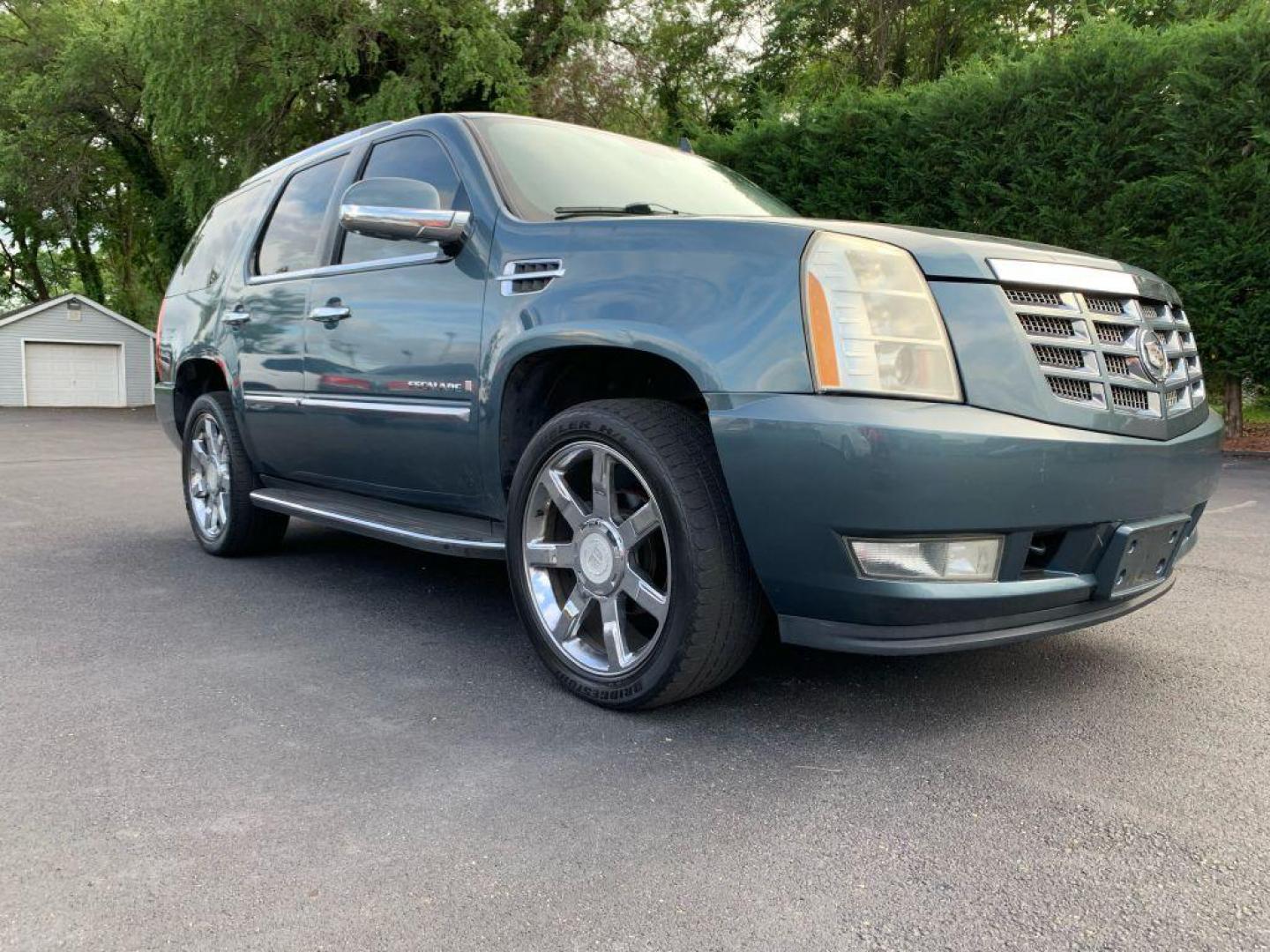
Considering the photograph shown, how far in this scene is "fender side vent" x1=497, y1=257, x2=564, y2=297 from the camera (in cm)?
302

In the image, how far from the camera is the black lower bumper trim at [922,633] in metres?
2.43

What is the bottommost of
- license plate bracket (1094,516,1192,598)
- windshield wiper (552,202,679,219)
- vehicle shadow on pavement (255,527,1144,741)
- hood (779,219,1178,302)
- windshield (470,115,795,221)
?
vehicle shadow on pavement (255,527,1144,741)

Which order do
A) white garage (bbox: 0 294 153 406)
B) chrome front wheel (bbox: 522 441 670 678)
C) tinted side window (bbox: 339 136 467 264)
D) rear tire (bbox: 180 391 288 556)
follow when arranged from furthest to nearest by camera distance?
white garage (bbox: 0 294 153 406) < rear tire (bbox: 180 391 288 556) < tinted side window (bbox: 339 136 467 264) < chrome front wheel (bbox: 522 441 670 678)

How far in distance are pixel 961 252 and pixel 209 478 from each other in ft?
13.7

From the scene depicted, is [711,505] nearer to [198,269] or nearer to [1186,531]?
[1186,531]

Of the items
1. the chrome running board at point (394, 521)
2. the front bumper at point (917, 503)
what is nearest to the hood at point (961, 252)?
the front bumper at point (917, 503)

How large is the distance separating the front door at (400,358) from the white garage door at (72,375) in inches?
1317

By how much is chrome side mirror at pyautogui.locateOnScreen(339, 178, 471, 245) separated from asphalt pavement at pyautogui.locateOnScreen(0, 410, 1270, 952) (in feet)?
4.76

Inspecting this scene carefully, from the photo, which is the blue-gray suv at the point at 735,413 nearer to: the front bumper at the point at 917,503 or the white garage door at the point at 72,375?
the front bumper at the point at 917,503

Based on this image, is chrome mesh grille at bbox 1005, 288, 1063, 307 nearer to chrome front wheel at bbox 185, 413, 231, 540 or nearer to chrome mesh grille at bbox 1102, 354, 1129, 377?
chrome mesh grille at bbox 1102, 354, 1129, 377

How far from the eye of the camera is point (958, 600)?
2383 millimetres

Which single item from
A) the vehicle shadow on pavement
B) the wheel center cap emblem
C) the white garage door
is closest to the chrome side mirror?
the wheel center cap emblem

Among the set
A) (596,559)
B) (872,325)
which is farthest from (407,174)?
(872,325)

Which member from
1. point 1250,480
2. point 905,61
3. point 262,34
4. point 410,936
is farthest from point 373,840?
point 905,61
